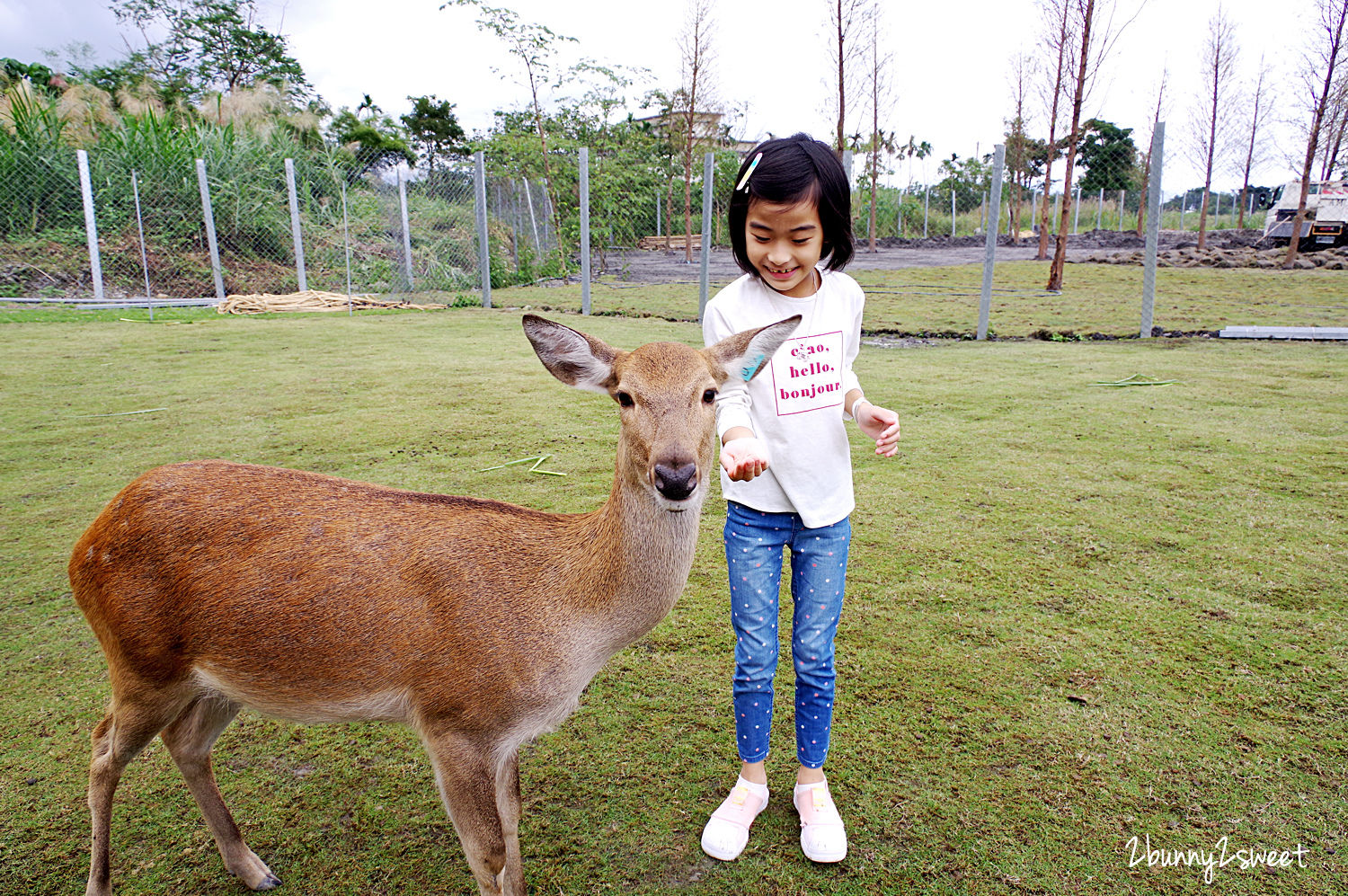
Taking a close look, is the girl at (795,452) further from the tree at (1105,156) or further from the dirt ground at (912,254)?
the tree at (1105,156)

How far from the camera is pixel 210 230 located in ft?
54.4

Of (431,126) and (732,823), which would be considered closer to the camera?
(732,823)

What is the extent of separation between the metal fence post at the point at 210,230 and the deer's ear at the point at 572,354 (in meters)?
17.4

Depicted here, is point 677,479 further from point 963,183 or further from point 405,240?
point 963,183

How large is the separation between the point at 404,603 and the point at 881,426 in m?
1.59

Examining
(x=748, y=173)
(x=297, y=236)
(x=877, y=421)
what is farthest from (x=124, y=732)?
(x=297, y=236)

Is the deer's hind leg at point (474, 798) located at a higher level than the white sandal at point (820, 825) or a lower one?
higher

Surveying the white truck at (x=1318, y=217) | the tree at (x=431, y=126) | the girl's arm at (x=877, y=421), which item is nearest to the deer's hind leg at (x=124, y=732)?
the girl's arm at (x=877, y=421)

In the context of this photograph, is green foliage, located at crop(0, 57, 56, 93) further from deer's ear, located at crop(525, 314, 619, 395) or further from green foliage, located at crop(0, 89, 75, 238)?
deer's ear, located at crop(525, 314, 619, 395)

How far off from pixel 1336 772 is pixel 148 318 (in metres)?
16.8

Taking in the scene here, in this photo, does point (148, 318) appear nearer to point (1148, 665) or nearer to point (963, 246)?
point (1148, 665)

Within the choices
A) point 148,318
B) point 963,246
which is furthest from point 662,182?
point 148,318

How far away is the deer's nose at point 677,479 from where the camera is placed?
6.82 ft

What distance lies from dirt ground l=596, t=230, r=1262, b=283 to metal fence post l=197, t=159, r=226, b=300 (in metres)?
9.20
